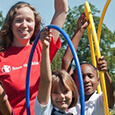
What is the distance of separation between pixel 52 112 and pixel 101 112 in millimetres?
1123

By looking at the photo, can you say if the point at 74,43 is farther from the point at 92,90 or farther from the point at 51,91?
the point at 51,91

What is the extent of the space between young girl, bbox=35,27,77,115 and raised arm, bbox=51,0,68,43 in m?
0.70

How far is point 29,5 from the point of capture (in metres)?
3.70

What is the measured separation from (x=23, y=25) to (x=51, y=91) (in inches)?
34.7

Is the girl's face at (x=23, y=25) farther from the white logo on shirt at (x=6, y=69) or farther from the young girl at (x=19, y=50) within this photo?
the white logo on shirt at (x=6, y=69)

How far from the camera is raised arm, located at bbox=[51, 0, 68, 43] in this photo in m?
3.78

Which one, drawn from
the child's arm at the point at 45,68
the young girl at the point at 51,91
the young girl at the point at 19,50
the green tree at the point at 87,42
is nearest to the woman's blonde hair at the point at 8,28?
the young girl at the point at 19,50

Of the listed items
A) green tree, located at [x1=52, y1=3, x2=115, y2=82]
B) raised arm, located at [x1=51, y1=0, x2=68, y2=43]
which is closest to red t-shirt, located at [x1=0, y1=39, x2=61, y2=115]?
raised arm, located at [x1=51, y1=0, x2=68, y2=43]

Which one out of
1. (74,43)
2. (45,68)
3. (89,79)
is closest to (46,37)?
(45,68)

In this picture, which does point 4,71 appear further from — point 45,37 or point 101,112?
point 101,112

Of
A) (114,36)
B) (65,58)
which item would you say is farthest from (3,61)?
(114,36)

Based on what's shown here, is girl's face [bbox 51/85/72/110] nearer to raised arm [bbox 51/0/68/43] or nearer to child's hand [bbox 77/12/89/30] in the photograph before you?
raised arm [bbox 51/0/68/43]

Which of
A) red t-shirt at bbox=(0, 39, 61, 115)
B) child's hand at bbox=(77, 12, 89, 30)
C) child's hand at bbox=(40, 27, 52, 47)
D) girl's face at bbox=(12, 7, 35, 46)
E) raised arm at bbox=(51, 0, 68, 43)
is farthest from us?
child's hand at bbox=(77, 12, 89, 30)

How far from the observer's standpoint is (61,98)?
309 cm
